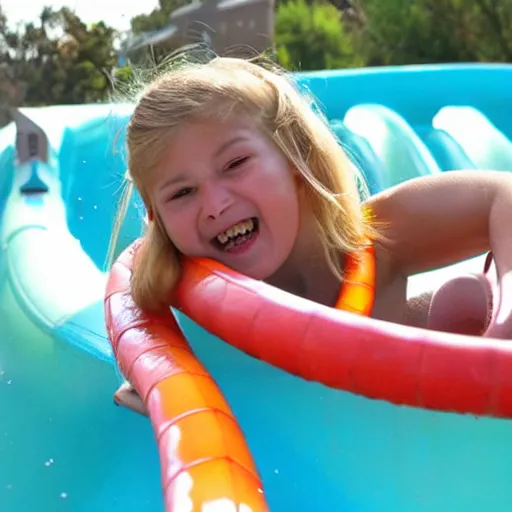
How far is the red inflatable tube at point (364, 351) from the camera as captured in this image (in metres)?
0.54

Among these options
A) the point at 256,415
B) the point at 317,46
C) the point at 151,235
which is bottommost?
the point at 317,46

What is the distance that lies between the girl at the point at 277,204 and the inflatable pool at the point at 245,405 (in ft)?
0.26

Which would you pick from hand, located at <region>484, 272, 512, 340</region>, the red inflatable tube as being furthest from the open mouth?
hand, located at <region>484, 272, 512, 340</region>

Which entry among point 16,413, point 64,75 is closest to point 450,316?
point 16,413

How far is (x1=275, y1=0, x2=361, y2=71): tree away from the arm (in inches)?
159

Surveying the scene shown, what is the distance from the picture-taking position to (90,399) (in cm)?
102

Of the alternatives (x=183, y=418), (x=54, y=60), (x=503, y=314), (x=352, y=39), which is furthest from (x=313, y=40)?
(x=183, y=418)

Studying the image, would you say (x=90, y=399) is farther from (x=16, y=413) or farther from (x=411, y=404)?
(x=411, y=404)

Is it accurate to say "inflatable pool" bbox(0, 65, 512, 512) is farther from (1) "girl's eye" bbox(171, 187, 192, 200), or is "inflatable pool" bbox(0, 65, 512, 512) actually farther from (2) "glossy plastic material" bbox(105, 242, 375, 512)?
(1) "girl's eye" bbox(171, 187, 192, 200)

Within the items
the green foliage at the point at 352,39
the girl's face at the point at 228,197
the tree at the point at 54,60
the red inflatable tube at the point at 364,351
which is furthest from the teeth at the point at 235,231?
the green foliage at the point at 352,39

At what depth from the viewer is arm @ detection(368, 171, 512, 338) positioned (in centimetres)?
88

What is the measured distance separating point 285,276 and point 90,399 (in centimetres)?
28

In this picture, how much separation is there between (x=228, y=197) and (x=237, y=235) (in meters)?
A: 0.06

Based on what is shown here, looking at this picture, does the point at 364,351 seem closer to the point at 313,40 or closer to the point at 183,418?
the point at 183,418
